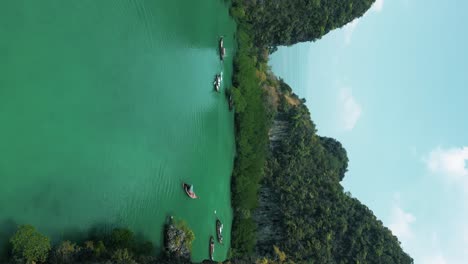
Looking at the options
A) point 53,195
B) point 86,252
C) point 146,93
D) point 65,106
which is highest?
point 146,93

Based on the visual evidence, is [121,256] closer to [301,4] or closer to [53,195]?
[53,195]

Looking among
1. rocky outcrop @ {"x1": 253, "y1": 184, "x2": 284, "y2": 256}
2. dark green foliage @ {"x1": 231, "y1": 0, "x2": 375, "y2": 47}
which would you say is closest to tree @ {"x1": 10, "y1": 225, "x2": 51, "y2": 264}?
rocky outcrop @ {"x1": 253, "y1": 184, "x2": 284, "y2": 256}

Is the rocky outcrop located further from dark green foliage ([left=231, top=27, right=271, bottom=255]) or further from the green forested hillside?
dark green foliage ([left=231, top=27, right=271, bottom=255])

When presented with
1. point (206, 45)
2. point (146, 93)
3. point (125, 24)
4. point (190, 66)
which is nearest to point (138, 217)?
point (146, 93)

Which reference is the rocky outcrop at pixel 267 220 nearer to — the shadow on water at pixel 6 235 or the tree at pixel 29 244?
the tree at pixel 29 244

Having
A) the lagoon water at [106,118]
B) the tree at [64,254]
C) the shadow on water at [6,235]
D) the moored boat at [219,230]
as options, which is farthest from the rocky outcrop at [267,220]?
the shadow on water at [6,235]
